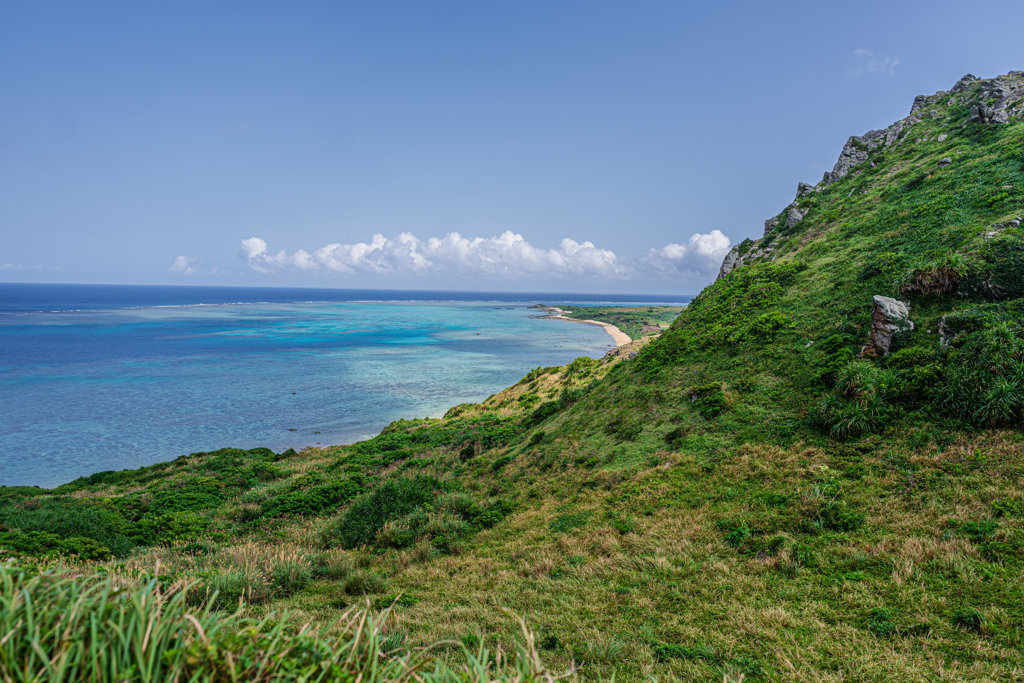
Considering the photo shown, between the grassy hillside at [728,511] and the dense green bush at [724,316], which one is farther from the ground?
the dense green bush at [724,316]

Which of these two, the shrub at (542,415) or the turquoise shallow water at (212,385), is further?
the turquoise shallow water at (212,385)

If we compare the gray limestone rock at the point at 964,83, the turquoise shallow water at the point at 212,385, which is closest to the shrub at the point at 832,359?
the turquoise shallow water at the point at 212,385

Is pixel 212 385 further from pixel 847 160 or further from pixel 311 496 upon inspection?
pixel 847 160

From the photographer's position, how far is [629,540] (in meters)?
9.22

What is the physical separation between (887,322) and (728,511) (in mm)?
8630

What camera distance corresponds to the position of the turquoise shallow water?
116 ft

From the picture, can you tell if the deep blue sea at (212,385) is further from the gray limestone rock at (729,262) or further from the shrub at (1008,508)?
the shrub at (1008,508)

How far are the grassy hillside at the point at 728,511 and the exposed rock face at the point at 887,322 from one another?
24cm

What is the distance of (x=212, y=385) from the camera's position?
5544cm

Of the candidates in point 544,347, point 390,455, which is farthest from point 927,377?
point 544,347

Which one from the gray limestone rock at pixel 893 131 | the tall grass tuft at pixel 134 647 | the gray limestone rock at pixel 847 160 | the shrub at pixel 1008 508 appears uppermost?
the gray limestone rock at pixel 893 131

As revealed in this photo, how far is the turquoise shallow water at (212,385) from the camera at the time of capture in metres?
35.2

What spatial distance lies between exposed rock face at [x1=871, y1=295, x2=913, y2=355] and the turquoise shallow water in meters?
35.6

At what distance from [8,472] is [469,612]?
132 feet
